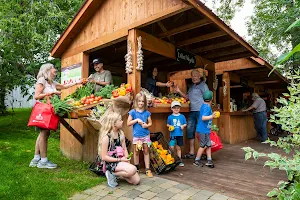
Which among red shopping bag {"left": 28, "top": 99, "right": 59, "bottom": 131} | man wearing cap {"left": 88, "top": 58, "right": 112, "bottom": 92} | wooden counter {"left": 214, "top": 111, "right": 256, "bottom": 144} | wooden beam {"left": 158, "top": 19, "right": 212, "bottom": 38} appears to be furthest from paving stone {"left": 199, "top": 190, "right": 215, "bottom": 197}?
wooden counter {"left": 214, "top": 111, "right": 256, "bottom": 144}

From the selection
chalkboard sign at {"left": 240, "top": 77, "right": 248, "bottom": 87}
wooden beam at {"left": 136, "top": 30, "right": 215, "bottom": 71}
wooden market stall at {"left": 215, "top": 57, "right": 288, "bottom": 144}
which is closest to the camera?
wooden beam at {"left": 136, "top": 30, "right": 215, "bottom": 71}

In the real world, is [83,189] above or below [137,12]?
below

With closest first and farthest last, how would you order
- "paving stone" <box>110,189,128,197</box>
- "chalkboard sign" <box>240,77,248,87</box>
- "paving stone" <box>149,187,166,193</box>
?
"paving stone" <box>110,189,128,197</box> < "paving stone" <box>149,187,166,193</box> < "chalkboard sign" <box>240,77,248,87</box>

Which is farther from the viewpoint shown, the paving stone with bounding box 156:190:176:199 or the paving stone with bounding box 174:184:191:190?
the paving stone with bounding box 174:184:191:190

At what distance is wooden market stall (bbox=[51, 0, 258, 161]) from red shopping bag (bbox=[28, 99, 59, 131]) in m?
0.56

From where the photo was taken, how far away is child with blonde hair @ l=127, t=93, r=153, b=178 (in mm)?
4031

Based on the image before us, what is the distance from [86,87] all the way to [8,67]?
5136mm

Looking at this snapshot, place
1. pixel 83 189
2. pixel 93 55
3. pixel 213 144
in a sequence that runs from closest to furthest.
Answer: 1. pixel 83 189
2. pixel 213 144
3. pixel 93 55

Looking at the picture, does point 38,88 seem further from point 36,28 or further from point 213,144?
point 36,28

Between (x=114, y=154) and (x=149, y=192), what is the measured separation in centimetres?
86

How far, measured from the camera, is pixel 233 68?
8367mm

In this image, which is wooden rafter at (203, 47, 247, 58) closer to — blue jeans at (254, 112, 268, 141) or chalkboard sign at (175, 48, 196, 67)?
chalkboard sign at (175, 48, 196, 67)

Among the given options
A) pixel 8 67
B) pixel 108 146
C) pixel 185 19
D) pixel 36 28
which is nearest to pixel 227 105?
pixel 185 19

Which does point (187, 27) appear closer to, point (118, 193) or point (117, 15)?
point (117, 15)
